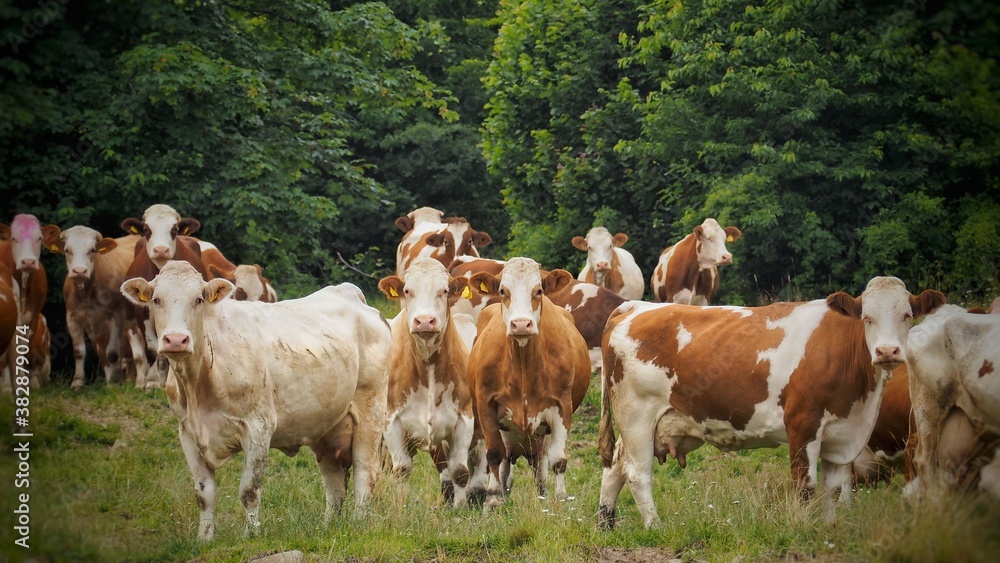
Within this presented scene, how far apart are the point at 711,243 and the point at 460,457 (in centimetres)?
941

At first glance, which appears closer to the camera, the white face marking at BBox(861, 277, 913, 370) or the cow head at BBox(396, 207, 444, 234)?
the white face marking at BBox(861, 277, 913, 370)

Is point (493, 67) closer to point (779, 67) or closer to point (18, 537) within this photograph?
point (779, 67)

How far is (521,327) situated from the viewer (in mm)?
8766

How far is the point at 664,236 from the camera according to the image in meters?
23.0

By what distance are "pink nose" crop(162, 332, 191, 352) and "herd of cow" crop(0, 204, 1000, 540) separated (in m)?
0.02

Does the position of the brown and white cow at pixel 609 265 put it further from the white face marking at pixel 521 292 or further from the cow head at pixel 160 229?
the white face marking at pixel 521 292

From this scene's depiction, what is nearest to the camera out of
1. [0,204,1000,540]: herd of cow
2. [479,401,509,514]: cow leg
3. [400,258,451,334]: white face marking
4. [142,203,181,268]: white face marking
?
[0,204,1000,540]: herd of cow

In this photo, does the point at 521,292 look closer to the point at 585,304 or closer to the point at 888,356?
the point at 888,356

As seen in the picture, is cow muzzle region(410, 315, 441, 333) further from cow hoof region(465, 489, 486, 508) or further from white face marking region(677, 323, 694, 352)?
white face marking region(677, 323, 694, 352)

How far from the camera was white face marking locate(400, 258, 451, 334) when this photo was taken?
9266 millimetres

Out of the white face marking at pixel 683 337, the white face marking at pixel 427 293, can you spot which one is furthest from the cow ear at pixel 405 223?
the white face marking at pixel 683 337

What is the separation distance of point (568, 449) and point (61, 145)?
8367mm

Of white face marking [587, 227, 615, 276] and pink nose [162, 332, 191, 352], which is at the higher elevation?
white face marking [587, 227, 615, 276]

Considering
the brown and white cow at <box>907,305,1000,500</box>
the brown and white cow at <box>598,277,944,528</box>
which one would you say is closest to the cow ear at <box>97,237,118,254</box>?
the brown and white cow at <box>598,277,944,528</box>
